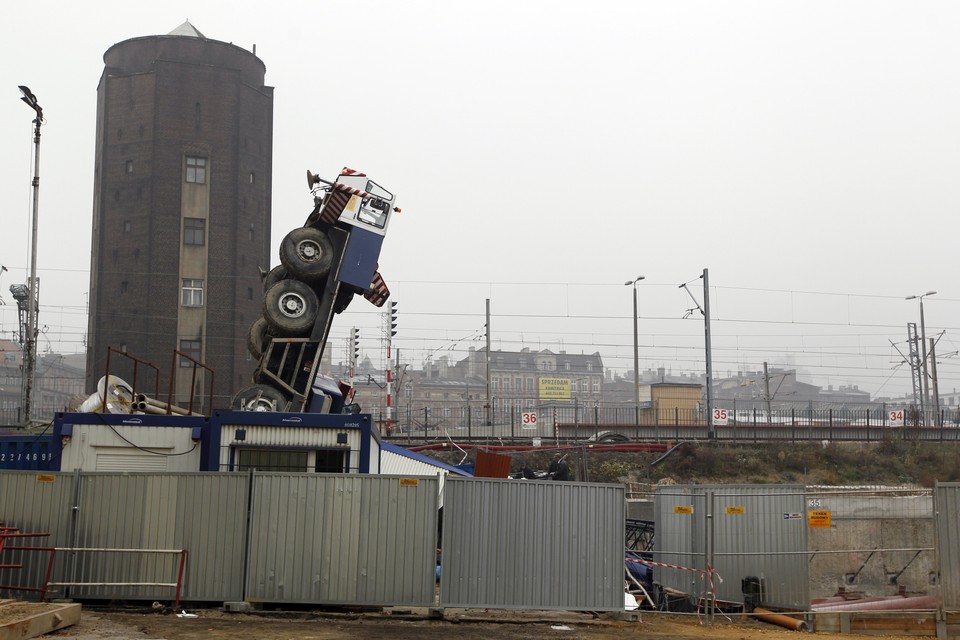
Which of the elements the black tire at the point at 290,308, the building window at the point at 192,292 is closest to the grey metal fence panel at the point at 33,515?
the black tire at the point at 290,308

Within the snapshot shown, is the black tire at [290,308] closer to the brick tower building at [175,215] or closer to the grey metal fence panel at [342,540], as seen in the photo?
the grey metal fence panel at [342,540]

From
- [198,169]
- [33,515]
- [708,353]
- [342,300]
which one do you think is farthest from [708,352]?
[33,515]

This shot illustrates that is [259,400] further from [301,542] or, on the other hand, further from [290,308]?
[301,542]

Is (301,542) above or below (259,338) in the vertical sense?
below

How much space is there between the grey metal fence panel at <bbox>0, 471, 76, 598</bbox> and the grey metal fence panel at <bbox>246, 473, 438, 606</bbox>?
2872mm

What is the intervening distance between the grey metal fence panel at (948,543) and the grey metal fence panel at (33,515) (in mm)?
13062

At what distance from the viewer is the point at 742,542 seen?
15.9 m

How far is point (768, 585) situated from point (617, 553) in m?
2.96

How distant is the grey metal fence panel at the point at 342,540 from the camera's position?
13.9 m

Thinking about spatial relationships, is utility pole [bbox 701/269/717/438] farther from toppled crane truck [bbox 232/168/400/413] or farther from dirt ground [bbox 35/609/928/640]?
dirt ground [bbox 35/609/928/640]

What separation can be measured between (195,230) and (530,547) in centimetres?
4543

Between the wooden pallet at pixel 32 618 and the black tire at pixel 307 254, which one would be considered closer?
the wooden pallet at pixel 32 618

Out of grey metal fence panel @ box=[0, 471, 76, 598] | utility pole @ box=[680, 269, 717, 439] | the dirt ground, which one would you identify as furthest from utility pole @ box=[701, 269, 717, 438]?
grey metal fence panel @ box=[0, 471, 76, 598]

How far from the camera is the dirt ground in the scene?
1195 cm
